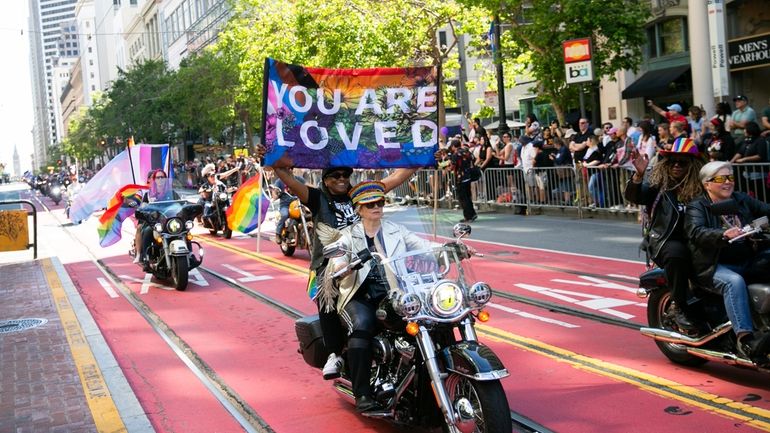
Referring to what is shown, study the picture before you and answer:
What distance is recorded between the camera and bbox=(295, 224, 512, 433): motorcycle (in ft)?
16.4

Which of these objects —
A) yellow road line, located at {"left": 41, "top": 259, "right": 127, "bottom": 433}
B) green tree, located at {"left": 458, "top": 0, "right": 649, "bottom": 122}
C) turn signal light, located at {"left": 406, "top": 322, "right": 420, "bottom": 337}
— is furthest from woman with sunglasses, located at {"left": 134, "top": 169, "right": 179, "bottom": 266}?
green tree, located at {"left": 458, "top": 0, "right": 649, "bottom": 122}

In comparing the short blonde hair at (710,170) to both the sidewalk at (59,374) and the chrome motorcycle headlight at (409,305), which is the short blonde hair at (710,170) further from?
the sidewalk at (59,374)

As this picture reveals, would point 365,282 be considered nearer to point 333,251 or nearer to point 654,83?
point 333,251

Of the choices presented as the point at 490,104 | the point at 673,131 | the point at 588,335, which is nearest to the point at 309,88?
the point at 588,335

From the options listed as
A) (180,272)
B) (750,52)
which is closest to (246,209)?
(180,272)

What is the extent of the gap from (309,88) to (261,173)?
10.2m

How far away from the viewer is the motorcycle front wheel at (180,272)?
1280cm

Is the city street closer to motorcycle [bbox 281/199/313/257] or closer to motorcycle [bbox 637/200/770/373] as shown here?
motorcycle [bbox 637/200/770/373]

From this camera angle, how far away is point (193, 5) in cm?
7388

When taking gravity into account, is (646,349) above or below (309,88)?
below

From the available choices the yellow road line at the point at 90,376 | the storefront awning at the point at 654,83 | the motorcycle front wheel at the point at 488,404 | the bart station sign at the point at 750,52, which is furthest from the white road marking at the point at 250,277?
the storefront awning at the point at 654,83

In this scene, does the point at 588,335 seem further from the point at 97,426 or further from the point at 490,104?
the point at 490,104

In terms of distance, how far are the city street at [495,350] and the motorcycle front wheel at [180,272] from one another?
146 mm

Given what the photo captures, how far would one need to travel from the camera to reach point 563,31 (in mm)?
23906
